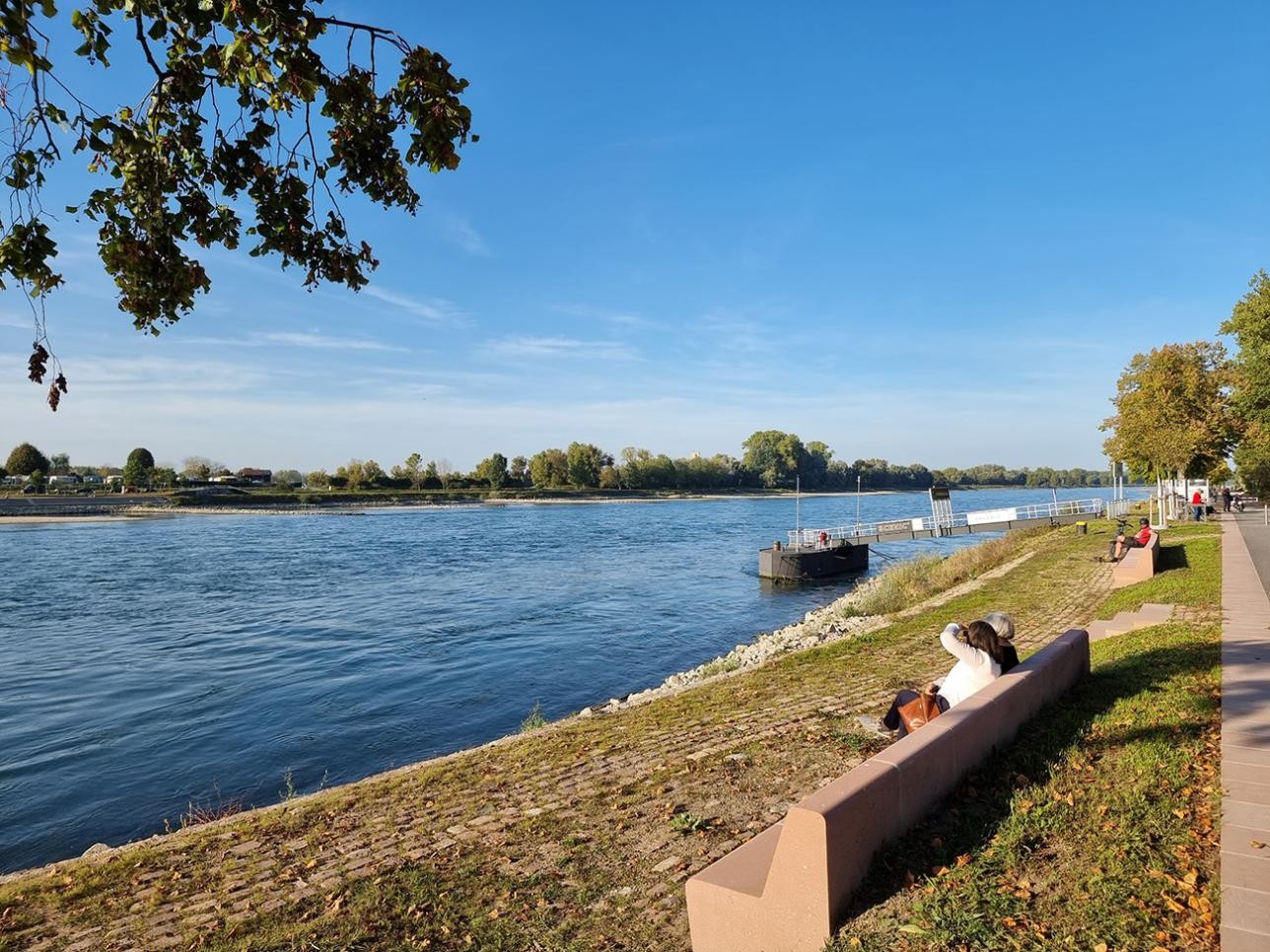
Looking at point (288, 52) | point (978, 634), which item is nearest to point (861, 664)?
point (978, 634)

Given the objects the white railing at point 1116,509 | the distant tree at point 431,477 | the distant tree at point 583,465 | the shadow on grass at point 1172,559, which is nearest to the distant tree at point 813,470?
the distant tree at point 583,465

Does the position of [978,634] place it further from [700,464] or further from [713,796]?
[700,464]

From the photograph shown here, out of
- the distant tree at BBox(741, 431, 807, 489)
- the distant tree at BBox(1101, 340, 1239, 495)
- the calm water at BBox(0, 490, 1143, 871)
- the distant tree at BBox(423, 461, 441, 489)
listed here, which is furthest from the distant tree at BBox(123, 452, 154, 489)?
the distant tree at BBox(1101, 340, 1239, 495)

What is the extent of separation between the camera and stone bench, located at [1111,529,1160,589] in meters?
15.9

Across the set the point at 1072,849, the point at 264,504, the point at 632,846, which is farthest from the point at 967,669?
the point at 264,504

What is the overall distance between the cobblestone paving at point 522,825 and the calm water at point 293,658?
4.10 metres

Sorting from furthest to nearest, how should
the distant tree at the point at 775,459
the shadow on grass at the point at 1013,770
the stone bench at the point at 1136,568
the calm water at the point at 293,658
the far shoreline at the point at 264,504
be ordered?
the distant tree at the point at 775,459 < the far shoreline at the point at 264,504 < the stone bench at the point at 1136,568 < the calm water at the point at 293,658 < the shadow on grass at the point at 1013,770

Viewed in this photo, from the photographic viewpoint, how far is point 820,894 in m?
3.48

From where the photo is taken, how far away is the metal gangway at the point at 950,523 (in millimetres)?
40312

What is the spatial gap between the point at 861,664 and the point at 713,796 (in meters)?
5.68

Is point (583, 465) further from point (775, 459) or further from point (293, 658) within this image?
point (293, 658)

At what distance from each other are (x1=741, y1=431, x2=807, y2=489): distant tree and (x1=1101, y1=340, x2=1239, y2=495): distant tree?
131636 millimetres

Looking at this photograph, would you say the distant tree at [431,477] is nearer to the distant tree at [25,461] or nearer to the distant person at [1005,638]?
the distant tree at [25,461]

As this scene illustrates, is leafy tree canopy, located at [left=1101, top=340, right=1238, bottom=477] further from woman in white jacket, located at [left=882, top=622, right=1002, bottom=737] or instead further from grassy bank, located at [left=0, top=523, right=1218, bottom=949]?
woman in white jacket, located at [left=882, top=622, right=1002, bottom=737]
